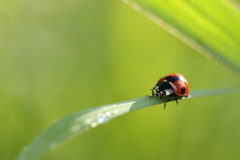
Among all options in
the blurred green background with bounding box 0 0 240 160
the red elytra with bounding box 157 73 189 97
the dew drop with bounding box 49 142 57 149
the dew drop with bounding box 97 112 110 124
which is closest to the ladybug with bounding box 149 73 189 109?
the red elytra with bounding box 157 73 189 97

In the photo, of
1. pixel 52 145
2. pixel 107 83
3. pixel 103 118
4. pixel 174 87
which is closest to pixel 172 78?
pixel 174 87

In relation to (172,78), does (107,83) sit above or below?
above

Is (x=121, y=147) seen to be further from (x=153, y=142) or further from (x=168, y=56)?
(x=168, y=56)

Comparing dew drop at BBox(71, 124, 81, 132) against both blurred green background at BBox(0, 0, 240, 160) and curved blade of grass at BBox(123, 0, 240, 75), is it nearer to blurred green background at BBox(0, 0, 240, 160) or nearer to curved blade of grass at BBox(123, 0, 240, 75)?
curved blade of grass at BBox(123, 0, 240, 75)

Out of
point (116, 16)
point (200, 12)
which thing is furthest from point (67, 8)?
point (200, 12)

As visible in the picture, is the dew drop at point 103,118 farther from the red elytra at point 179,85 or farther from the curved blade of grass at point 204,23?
the red elytra at point 179,85

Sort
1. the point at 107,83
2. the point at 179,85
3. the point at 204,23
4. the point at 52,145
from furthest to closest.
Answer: the point at 107,83
the point at 179,85
the point at 204,23
the point at 52,145

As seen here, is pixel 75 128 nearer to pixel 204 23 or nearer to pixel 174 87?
pixel 204 23
